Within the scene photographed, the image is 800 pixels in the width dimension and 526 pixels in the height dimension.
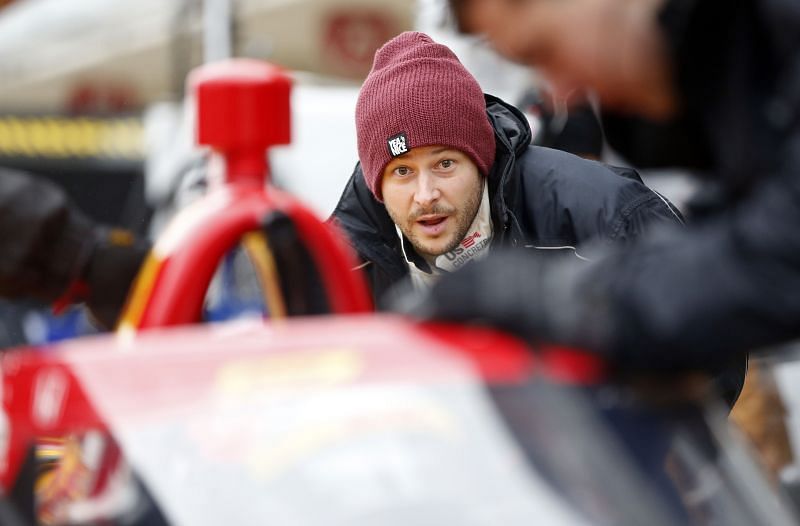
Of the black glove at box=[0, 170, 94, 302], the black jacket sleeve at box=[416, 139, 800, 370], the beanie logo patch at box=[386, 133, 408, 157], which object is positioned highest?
the black jacket sleeve at box=[416, 139, 800, 370]

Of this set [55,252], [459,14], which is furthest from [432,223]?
[459,14]

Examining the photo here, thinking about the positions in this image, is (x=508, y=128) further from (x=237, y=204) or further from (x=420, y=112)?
(x=237, y=204)

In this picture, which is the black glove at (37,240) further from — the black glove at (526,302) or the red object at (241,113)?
the black glove at (526,302)

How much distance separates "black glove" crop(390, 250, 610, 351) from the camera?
2.05 m

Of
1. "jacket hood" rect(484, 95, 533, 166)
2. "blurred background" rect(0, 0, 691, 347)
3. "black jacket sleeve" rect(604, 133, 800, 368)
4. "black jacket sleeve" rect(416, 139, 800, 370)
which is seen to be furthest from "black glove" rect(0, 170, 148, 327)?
"blurred background" rect(0, 0, 691, 347)

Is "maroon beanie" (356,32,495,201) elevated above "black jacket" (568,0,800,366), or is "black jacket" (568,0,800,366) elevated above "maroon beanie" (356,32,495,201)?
"black jacket" (568,0,800,366)

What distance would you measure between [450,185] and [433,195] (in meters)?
0.05

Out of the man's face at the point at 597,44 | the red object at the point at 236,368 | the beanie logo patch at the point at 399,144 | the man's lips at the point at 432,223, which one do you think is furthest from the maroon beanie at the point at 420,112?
the red object at the point at 236,368

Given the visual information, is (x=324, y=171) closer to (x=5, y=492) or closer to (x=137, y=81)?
(x=137, y=81)

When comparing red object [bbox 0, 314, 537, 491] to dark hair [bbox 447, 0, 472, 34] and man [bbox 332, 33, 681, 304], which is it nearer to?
dark hair [bbox 447, 0, 472, 34]

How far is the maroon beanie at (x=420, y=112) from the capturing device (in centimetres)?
405

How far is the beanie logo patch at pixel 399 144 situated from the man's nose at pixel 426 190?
68 mm

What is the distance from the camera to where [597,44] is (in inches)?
90.3

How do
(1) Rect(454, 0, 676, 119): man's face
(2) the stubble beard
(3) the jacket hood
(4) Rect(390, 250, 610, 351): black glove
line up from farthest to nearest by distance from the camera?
(3) the jacket hood → (2) the stubble beard → (1) Rect(454, 0, 676, 119): man's face → (4) Rect(390, 250, 610, 351): black glove
